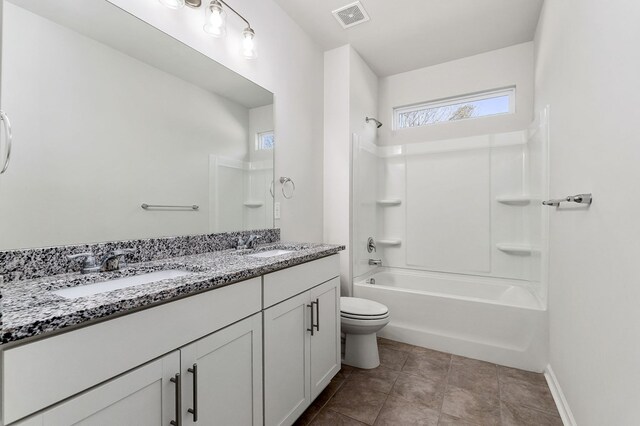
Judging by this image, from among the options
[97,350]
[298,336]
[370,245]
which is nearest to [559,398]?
[298,336]

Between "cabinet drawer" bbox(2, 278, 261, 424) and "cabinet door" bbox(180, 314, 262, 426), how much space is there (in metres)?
0.07

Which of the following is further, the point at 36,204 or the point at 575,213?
the point at 575,213

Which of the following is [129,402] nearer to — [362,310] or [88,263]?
[88,263]

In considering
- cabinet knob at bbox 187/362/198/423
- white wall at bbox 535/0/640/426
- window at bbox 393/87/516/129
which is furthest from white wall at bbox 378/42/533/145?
cabinet knob at bbox 187/362/198/423

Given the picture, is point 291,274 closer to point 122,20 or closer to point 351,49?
point 122,20

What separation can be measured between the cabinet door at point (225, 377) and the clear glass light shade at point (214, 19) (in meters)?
1.58

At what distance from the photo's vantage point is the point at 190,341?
0.97 metres

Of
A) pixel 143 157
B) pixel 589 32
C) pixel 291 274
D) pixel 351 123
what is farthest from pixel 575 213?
pixel 143 157

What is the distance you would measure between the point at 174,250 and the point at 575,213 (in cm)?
209

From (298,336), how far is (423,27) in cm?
266

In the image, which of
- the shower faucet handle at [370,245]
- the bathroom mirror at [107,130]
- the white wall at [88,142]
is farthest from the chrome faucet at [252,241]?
the shower faucet handle at [370,245]

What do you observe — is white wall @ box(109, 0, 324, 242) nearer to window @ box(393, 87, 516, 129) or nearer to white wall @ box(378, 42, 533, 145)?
white wall @ box(378, 42, 533, 145)

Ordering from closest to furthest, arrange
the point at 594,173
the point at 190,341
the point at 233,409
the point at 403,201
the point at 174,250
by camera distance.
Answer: the point at 190,341
the point at 233,409
the point at 594,173
the point at 174,250
the point at 403,201

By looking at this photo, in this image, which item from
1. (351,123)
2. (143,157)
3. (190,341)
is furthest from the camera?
(351,123)
